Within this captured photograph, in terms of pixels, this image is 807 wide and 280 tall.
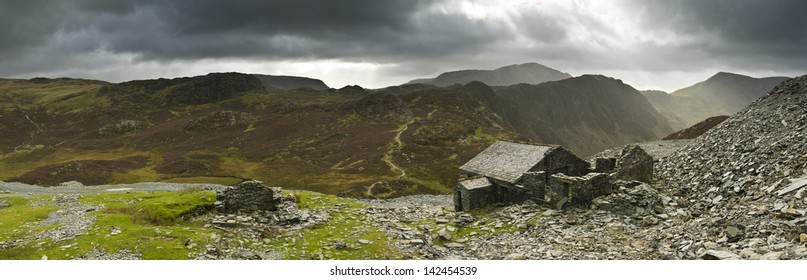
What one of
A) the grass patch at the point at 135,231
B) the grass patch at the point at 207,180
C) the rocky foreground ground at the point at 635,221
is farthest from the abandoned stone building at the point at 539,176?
the grass patch at the point at 207,180

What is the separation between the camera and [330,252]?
2628 centimetres

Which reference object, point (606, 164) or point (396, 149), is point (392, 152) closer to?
point (396, 149)

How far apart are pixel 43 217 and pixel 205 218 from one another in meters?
10.4

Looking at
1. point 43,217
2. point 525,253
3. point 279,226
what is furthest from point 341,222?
point 43,217

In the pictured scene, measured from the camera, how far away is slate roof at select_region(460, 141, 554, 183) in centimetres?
3996

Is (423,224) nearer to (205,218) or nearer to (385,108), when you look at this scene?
(205,218)

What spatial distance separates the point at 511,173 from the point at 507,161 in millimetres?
3569

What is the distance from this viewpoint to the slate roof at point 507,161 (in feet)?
131

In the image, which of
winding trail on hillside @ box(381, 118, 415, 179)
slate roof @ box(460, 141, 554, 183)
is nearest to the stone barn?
slate roof @ box(460, 141, 554, 183)

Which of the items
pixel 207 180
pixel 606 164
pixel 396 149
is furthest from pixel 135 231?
pixel 396 149


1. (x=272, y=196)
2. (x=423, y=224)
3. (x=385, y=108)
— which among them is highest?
(x=385, y=108)

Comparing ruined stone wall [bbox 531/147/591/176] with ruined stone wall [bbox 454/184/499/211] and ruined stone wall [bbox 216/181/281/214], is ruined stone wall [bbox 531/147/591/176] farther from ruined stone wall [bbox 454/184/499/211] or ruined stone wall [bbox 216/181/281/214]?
ruined stone wall [bbox 216/181/281/214]

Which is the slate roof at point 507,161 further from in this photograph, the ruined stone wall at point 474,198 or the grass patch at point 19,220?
the grass patch at point 19,220

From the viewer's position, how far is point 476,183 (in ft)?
127
